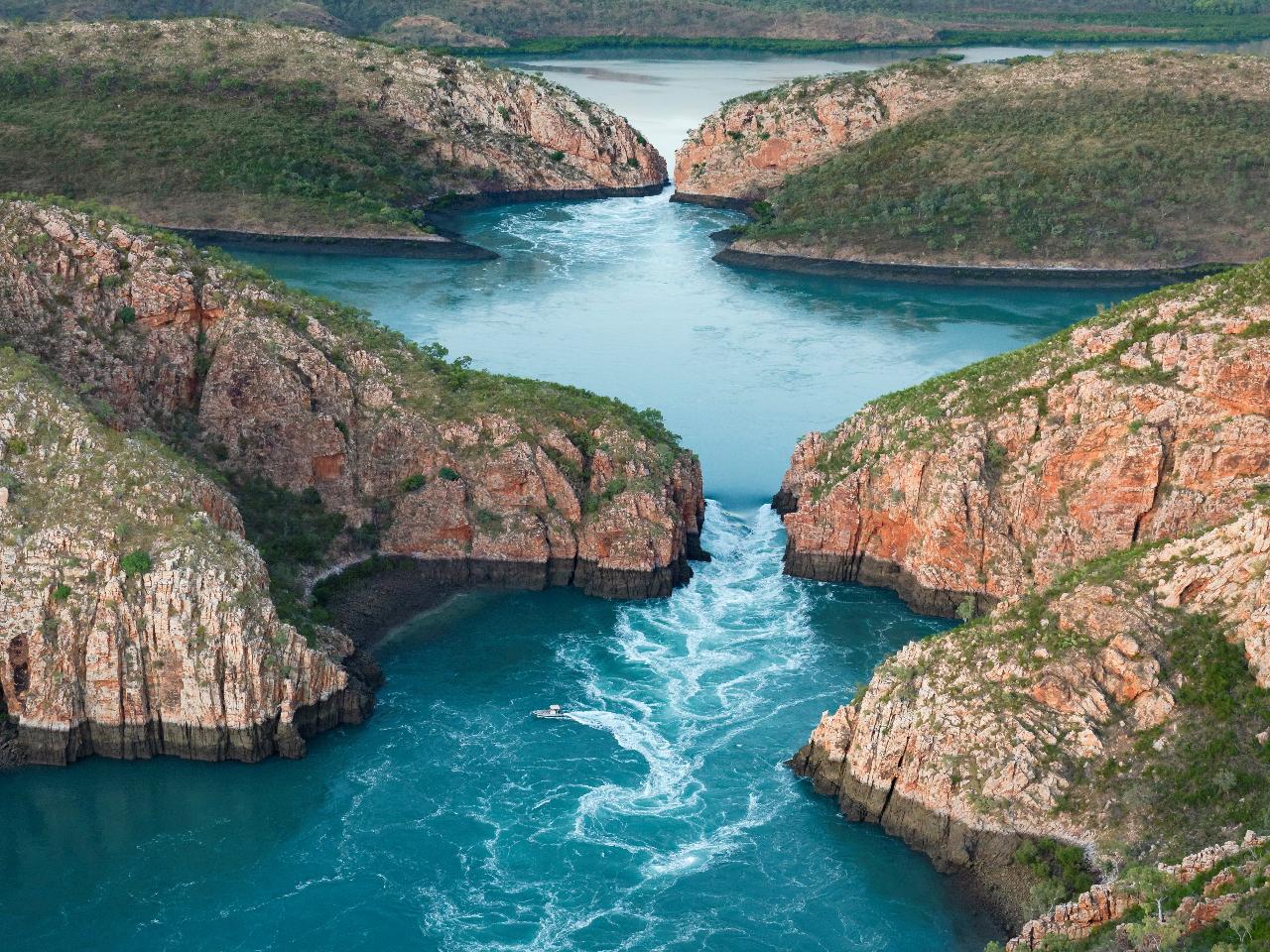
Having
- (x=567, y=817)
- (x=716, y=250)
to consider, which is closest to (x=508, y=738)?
(x=567, y=817)

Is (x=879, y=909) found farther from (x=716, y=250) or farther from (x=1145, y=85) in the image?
(x=1145, y=85)

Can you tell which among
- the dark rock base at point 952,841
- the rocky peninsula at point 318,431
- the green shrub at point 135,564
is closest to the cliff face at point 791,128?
the rocky peninsula at point 318,431

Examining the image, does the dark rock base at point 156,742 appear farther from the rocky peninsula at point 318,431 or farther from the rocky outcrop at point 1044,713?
the rocky outcrop at point 1044,713

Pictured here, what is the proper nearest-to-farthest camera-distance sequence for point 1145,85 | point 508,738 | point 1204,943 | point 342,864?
point 1204,943 < point 342,864 < point 508,738 < point 1145,85

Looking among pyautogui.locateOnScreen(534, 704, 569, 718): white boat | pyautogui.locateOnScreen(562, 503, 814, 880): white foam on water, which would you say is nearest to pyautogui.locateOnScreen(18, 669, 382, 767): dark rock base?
pyautogui.locateOnScreen(534, 704, 569, 718): white boat

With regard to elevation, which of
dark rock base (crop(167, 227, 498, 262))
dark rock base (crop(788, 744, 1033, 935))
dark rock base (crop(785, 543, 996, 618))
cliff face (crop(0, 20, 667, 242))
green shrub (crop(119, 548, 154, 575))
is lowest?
dark rock base (crop(788, 744, 1033, 935))

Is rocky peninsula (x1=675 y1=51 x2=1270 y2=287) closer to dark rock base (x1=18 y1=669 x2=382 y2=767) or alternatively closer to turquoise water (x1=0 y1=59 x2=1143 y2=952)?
turquoise water (x1=0 y1=59 x2=1143 y2=952)

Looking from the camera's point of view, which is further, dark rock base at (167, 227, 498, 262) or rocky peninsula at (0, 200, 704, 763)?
dark rock base at (167, 227, 498, 262)
